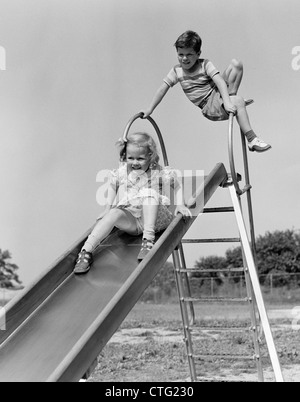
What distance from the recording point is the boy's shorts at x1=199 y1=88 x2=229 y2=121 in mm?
4984

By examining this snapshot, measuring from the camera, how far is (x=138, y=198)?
4246 millimetres

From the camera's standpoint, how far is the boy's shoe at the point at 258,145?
4.77 m

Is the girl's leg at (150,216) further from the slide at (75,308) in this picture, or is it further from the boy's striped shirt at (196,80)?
the boy's striped shirt at (196,80)

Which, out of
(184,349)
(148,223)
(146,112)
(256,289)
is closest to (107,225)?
(148,223)

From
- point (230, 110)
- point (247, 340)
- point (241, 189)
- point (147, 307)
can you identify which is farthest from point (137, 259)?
point (147, 307)

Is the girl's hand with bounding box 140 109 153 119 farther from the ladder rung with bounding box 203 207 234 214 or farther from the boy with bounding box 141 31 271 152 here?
the ladder rung with bounding box 203 207 234 214

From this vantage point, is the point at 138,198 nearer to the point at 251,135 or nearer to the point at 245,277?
the point at 245,277

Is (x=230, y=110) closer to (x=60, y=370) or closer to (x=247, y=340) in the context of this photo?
(x=60, y=370)

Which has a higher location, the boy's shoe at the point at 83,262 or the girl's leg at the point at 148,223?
the girl's leg at the point at 148,223

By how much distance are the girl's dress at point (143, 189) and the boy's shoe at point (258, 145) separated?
760mm

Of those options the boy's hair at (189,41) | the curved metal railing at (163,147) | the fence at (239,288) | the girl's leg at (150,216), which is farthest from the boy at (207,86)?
Result: the fence at (239,288)

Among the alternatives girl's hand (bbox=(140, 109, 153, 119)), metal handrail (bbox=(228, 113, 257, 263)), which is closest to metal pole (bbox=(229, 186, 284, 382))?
metal handrail (bbox=(228, 113, 257, 263))

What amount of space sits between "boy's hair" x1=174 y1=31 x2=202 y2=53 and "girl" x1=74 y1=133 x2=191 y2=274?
1.00 metres

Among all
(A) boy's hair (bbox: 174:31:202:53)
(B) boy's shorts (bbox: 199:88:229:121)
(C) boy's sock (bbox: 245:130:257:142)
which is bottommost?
(C) boy's sock (bbox: 245:130:257:142)
